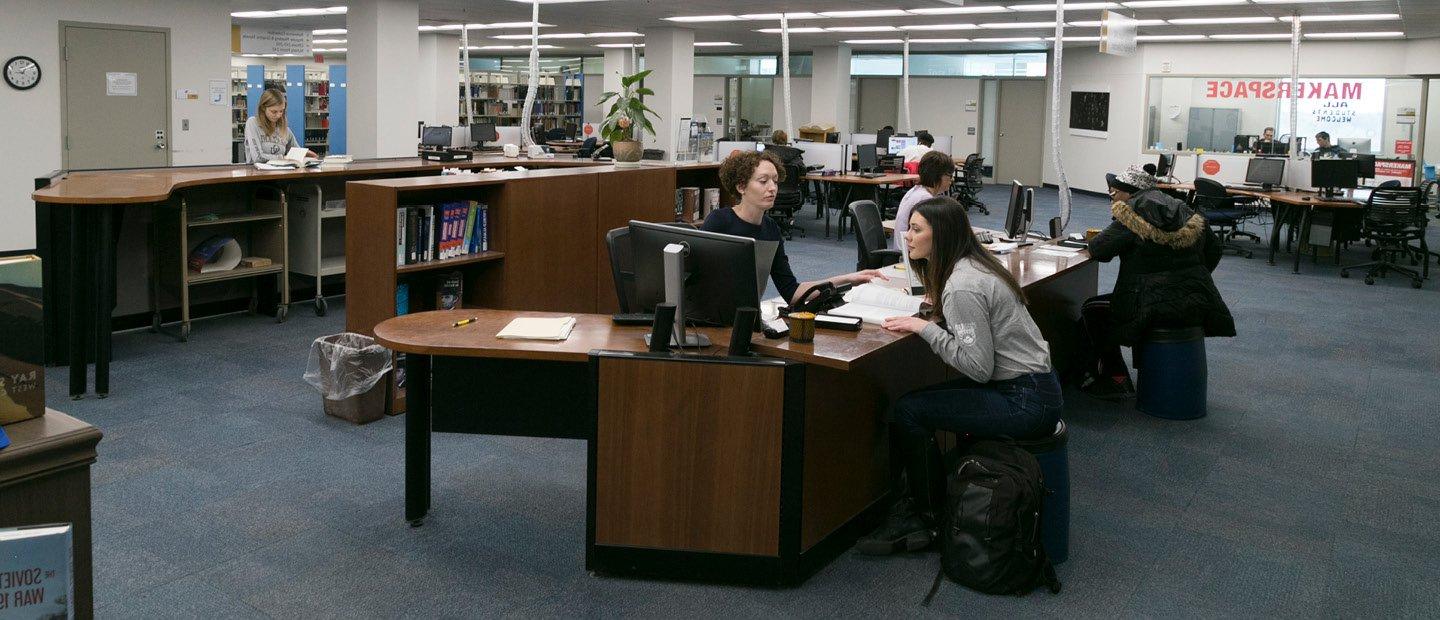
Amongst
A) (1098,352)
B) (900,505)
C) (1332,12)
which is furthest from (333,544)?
(1332,12)

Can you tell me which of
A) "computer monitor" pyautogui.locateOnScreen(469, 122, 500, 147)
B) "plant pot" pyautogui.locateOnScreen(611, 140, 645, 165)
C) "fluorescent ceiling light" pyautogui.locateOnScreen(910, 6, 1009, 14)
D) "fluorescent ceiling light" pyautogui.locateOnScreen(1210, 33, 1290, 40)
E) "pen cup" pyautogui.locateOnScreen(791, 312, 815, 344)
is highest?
"fluorescent ceiling light" pyautogui.locateOnScreen(1210, 33, 1290, 40)

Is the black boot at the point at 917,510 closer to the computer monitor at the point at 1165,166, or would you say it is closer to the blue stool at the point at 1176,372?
the blue stool at the point at 1176,372

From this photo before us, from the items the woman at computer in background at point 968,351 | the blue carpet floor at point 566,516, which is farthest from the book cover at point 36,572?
the woman at computer in background at point 968,351

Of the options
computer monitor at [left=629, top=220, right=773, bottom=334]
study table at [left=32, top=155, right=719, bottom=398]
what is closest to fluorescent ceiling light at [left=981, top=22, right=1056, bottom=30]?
study table at [left=32, top=155, right=719, bottom=398]

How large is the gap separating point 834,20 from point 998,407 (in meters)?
12.6

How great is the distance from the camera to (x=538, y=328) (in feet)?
12.7

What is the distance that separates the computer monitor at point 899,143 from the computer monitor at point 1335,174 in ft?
19.7

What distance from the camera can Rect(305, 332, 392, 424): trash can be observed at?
5.20m

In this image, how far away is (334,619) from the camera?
3.26 metres

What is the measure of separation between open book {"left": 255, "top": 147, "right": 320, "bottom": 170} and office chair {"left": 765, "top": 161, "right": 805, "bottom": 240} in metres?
5.81

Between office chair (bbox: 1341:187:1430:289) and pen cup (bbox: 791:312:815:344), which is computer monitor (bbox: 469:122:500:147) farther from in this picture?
pen cup (bbox: 791:312:815:344)

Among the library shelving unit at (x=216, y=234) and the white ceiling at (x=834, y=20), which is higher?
the white ceiling at (x=834, y=20)

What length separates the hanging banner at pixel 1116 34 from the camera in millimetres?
8877

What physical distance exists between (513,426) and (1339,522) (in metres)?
3.19
